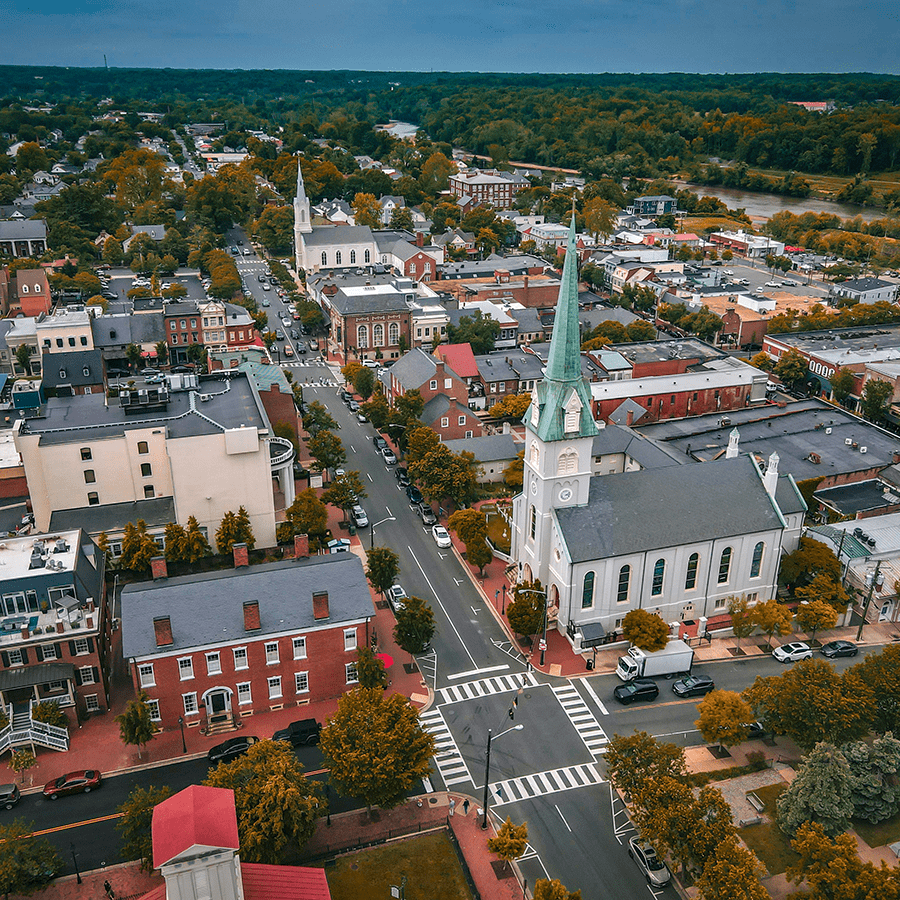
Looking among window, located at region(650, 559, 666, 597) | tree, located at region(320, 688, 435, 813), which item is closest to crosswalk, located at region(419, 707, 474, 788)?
tree, located at region(320, 688, 435, 813)

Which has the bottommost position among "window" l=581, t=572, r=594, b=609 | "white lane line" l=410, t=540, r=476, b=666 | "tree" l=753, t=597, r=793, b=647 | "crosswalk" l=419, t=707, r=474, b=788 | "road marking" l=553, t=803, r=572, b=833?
"crosswalk" l=419, t=707, r=474, b=788

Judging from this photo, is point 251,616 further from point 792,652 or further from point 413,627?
point 792,652

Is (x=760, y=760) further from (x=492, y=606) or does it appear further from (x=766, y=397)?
(x=766, y=397)

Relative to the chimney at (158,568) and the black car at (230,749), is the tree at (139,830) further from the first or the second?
the chimney at (158,568)

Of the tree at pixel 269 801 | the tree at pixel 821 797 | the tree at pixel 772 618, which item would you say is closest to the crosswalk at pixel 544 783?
the tree at pixel 821 797

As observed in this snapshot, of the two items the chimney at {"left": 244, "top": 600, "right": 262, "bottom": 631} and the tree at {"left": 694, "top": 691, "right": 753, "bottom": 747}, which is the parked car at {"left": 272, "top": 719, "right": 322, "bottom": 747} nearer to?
the chimney at {"left": 244, "top": 600, "right": 262, "bottom": 631}

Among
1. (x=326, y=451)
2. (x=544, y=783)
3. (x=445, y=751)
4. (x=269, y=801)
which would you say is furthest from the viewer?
(x=326, y=451)

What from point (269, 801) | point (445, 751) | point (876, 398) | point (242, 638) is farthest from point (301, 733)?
point (876, 398)
